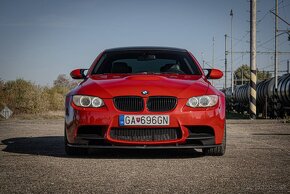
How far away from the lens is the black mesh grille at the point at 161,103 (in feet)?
17.3

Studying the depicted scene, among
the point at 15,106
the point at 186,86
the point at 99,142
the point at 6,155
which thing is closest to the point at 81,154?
the point at 99,142

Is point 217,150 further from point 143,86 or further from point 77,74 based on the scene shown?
point 77,74

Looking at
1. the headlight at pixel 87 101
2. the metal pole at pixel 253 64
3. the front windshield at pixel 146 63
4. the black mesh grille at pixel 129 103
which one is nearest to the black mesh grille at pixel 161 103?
the black mesh grille at pixel 129 103

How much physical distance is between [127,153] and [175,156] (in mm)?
705

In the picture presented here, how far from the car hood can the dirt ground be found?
2.66 feet

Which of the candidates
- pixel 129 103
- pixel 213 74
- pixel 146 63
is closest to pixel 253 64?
pixel 213 74

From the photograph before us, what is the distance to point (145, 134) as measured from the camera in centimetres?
521

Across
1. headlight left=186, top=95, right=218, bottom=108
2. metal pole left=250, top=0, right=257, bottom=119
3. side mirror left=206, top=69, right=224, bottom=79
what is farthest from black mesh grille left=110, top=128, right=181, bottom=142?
metal pole left=250, top=0, right=257, bottom=119

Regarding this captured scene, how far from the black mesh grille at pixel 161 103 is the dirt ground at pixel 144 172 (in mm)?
628

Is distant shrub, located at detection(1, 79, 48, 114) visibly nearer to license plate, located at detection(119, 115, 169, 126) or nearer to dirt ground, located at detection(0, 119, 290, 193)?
dirt ground, located at detection(0, 119, 290, 193)

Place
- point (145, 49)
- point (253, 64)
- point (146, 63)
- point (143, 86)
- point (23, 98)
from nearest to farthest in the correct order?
point (143, 86) < point (146, 63) < point (145, 49) < point (253, 64) < point (23, 98)

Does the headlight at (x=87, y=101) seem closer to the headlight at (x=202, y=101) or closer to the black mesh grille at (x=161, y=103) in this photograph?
the black mesh grille at (x=161, y=103)

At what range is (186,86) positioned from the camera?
18.0 feet

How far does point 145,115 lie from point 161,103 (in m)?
0.28
